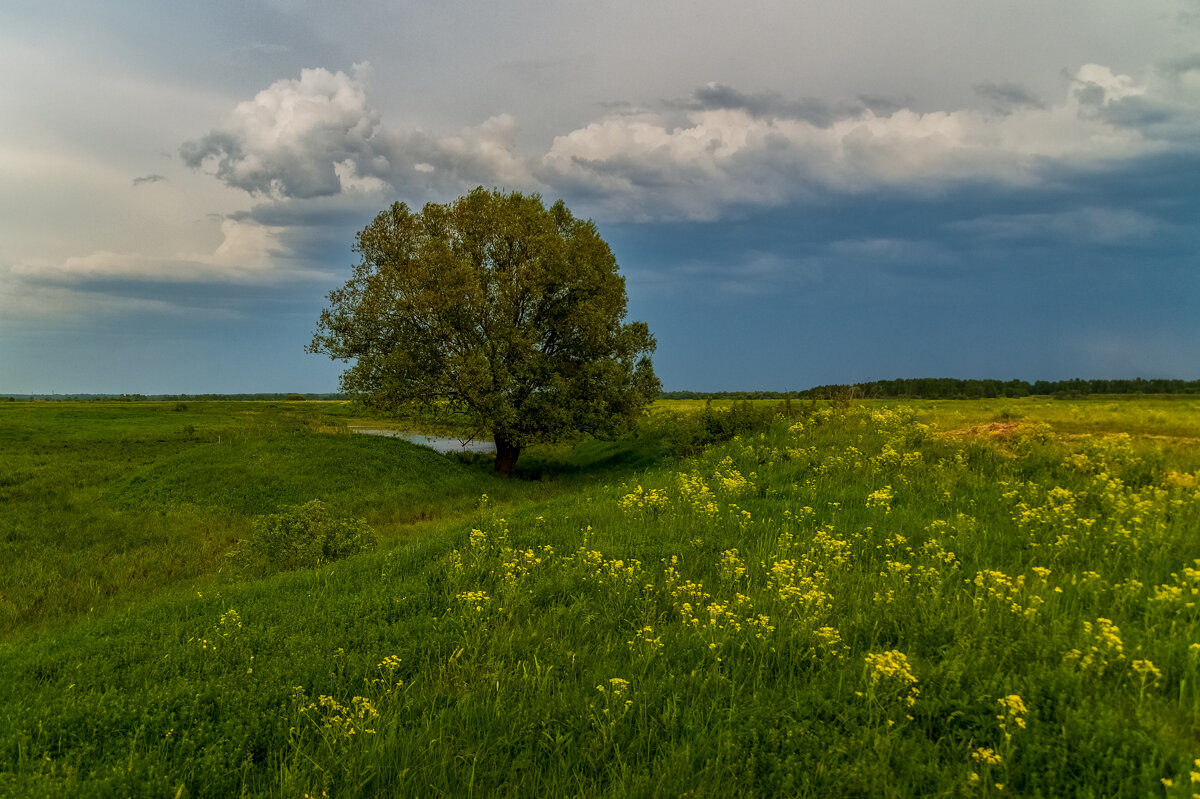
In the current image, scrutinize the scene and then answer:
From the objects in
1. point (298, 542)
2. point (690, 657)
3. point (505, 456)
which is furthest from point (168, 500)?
point (690, 657)

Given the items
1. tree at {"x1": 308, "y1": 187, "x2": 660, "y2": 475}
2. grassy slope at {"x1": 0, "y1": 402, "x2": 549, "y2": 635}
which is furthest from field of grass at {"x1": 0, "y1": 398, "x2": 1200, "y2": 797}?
tree at {"x1": 308, "y1": 187, "x2": 660, "y2": 475}

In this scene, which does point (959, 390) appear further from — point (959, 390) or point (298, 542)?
point (298, 542)

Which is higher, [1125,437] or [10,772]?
[1125,437]

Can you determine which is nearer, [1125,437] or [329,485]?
[1125,437]

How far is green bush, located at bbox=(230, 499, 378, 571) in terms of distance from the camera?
12.6 metres

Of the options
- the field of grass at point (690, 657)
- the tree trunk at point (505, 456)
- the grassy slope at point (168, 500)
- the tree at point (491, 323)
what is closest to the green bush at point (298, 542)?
the field of grass at point (690, 657)

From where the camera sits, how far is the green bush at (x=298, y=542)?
41.4 feet

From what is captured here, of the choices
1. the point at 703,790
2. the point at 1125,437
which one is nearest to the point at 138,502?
the point at 703,790

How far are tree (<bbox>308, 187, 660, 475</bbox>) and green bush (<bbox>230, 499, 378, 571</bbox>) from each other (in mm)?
15124

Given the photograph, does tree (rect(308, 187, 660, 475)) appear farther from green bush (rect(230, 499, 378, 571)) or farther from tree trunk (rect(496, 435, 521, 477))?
green bush (rect(230, 499, 378, 571))

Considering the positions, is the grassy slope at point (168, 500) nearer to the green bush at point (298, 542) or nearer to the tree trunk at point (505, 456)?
the tree trunk at point (505, 456)

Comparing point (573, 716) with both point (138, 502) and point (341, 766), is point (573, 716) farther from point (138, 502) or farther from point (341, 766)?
point (138, 502)

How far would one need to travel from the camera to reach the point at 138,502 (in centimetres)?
2205

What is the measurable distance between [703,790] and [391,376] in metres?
28.1
